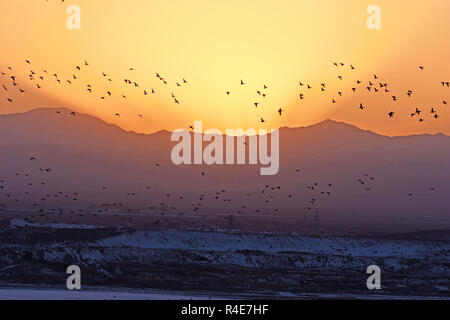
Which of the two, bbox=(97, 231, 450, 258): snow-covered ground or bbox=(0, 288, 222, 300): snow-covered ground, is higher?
bbox=(97, 231, 450, 258): snow-covered ground

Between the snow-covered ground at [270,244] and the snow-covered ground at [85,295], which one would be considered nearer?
the snow-covered ground at [85,295]

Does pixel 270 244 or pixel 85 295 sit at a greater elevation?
pixel 270 244

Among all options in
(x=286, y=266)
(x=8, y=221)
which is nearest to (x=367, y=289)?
(x=286, y=266)

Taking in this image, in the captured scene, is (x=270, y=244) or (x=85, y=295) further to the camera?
(x=270, y=244)

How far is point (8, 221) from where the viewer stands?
266 ft

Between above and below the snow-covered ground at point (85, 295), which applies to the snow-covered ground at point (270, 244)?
above

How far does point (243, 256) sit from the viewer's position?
2394 inches

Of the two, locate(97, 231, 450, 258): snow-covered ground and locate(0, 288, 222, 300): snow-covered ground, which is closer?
locate(0, 288, 222, 300): snow-covered ground
